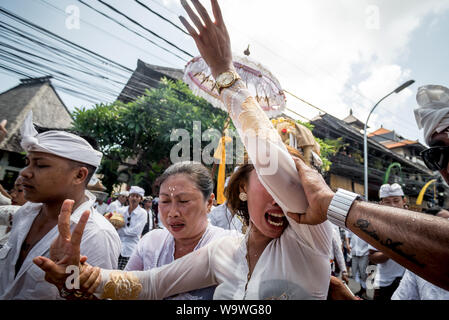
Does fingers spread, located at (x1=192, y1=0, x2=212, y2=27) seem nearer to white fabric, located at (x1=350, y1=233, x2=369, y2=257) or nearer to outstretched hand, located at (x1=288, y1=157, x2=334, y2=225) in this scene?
outstretched hand, located at (x1=288, y1=157, x2=334, y2=225)

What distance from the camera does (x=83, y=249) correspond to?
1.67 metres

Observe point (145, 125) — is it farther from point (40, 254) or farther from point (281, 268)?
point (281, 268)

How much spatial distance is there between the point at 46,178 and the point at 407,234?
228 centimetres

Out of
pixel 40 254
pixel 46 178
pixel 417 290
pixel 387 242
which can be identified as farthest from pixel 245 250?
pixel 417 290

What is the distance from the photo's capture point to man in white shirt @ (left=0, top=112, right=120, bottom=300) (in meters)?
1.67

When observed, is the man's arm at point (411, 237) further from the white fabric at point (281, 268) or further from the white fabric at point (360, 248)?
the white fabric at point (360, 248)

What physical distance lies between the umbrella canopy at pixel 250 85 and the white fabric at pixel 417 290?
83.3 inches

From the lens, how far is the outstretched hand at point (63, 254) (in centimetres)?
109

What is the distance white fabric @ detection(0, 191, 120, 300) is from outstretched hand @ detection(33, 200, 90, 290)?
0.55 metres

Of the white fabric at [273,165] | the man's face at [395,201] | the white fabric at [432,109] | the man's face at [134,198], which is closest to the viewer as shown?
the white fabric at [273,165]

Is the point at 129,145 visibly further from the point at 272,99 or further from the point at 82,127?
the point at 272,99

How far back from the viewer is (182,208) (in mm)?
1868

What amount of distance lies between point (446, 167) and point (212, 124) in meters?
9.88

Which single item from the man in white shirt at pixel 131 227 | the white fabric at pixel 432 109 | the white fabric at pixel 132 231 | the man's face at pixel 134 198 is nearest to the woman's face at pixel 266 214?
the white fabric at pixel 432 109
